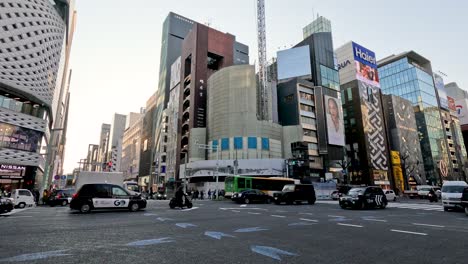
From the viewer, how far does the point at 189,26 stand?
12294 centimetres

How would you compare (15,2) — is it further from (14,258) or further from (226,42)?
(226,42)

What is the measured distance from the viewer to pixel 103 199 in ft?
49.8

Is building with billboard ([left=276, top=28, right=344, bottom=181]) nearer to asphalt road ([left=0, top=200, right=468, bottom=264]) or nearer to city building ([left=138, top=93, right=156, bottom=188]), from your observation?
city building ([left=138, top=93, right=156, bottom=188])

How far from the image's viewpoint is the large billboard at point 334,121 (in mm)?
74438

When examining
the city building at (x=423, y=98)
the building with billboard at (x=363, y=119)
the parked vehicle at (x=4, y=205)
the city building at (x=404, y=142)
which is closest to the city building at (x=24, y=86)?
the parked vehicle at (x=4, y=205)

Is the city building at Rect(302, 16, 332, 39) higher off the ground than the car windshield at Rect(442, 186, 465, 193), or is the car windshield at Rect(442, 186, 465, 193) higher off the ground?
the city building at Rect(302, 16, 332, 39)

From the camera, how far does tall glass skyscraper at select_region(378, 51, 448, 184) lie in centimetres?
9506

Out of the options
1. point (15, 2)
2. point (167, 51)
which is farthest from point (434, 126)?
point (15, 2)

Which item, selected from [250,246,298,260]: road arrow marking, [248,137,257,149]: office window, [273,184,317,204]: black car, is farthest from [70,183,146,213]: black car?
[248,137,257,149]: office window

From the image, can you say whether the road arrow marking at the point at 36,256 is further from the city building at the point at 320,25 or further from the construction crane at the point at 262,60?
the city building at the point at 320,25

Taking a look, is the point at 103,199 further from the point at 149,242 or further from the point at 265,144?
the point at 265,144

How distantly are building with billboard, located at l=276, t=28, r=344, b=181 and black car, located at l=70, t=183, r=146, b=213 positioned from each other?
54.8m

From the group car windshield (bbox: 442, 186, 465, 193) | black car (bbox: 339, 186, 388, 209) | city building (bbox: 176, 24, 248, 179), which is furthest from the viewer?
city building (bbox: 176, 24, 248, 179)

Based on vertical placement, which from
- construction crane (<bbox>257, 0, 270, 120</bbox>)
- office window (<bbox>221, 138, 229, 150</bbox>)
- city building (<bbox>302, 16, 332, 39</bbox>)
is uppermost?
city building (<bbox>302, 16, 332, 39</bbox>)
